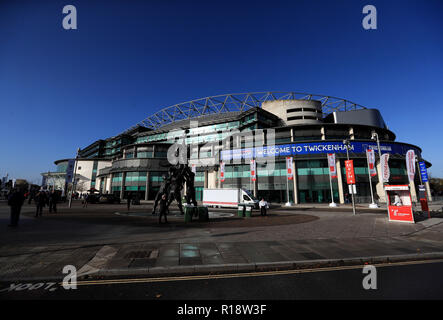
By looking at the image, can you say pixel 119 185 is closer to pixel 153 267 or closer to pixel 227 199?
pixel 227 199

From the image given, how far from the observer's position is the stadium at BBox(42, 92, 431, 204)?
38.9 metres

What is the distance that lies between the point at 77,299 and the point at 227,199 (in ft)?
77.9

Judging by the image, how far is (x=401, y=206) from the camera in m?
14.4

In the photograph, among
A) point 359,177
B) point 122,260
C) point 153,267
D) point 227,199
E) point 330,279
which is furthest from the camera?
point 359,177

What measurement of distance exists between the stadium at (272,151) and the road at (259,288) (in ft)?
72.5

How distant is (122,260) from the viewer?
5.65 m

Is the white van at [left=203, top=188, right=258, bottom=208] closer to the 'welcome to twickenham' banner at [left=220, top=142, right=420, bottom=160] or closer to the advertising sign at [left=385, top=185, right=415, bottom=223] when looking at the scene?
the advertising sign at [left=385, top=185, right=415, bottom=223]

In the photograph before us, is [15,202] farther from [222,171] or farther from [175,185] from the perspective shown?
[222,171]

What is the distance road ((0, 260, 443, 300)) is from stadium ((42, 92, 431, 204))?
72.5 feet

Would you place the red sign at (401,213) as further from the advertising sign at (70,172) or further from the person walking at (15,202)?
the advertising sign at (70,172)

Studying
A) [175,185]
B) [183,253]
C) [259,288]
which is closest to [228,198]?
[175,185]

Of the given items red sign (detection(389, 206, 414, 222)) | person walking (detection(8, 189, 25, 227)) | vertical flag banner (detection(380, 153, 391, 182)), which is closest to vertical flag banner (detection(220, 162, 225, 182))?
vertical flag banner (detection(380, 153, 391, 182))

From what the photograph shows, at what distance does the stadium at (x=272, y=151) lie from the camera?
3891 cm
